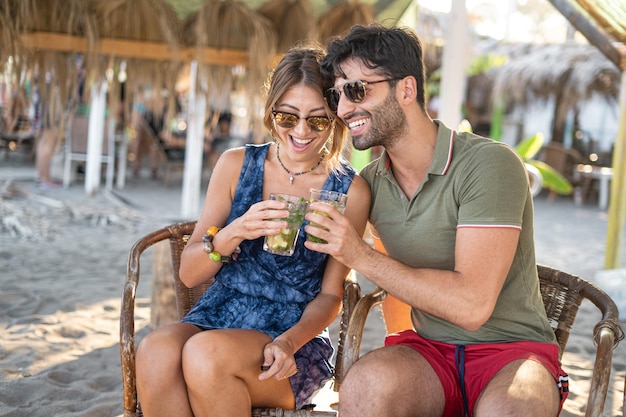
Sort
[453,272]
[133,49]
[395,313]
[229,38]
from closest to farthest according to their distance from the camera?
[453,272] → [395,313] → [133,49] → [229,38]

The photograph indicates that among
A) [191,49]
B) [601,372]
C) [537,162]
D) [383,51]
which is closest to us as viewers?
[601,372]

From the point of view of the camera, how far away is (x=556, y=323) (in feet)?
7.69

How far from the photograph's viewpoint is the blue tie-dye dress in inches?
88.8

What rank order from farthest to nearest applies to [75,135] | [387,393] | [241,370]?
[75,135] < [241,370] < [387,393]

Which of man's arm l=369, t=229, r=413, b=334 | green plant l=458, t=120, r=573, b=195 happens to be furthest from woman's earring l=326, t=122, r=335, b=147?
→ green plant l=458, t=120, r=573, b=195

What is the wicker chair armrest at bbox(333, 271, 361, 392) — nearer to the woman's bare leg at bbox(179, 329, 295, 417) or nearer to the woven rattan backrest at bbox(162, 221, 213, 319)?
the woman's bare leg at bbox(179, 329, 295, 417)

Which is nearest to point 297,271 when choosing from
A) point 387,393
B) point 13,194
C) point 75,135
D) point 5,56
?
point 387,393

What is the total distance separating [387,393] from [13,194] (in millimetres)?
8570

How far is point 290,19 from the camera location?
6324 mm

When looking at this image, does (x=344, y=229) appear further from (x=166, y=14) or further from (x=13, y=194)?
(x=13, y=194)

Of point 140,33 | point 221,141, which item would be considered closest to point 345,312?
point 140,33

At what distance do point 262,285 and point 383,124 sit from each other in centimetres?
68

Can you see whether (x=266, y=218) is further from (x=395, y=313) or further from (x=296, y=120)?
(x=395, y=313)

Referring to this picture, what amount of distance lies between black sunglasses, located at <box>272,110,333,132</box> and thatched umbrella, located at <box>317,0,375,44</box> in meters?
4.00
